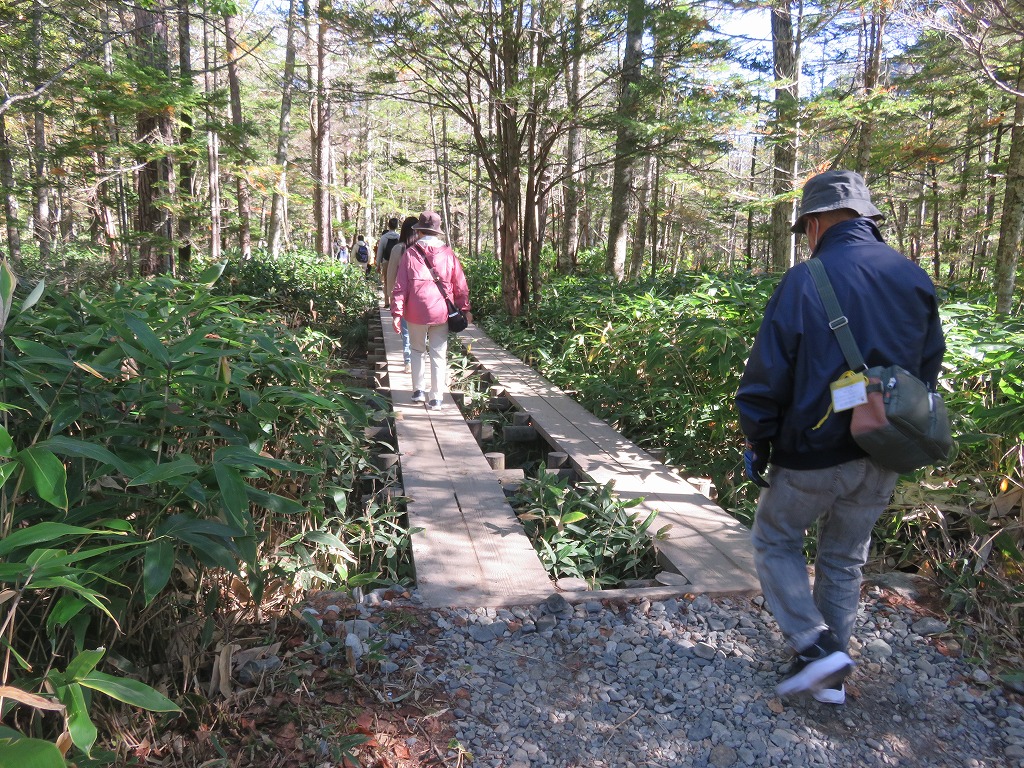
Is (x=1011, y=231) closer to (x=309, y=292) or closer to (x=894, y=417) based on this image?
(x=894, y=417)

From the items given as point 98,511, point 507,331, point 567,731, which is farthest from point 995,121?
point 98,511

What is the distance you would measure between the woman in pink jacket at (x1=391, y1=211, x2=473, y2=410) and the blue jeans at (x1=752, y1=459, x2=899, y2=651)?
435 centimetres

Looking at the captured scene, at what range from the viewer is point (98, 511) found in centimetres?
242

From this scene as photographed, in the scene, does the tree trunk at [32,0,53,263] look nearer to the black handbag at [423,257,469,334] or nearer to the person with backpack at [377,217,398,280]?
the person with backpack at [377,217,398,280]

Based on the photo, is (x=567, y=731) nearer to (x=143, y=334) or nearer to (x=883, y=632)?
(x=883, y=632)

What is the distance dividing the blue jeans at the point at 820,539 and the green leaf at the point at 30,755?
2462mm

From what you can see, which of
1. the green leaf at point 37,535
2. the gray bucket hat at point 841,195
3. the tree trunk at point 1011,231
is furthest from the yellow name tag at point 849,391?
the tree trunk at point 1011,231

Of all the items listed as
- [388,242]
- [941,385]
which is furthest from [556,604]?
[388,242]

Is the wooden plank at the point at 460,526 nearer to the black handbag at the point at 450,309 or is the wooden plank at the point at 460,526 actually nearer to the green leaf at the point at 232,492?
the black handbag at the point at 450,309

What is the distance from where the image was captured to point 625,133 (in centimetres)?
1106

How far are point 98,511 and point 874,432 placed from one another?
271 centimetres

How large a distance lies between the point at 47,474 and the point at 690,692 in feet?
8.04

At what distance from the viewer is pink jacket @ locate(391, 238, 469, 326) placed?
672cm

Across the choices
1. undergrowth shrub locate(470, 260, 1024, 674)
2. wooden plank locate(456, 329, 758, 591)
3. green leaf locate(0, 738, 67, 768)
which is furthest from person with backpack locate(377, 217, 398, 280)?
green leaf locate(0, 738, 67, 768)
